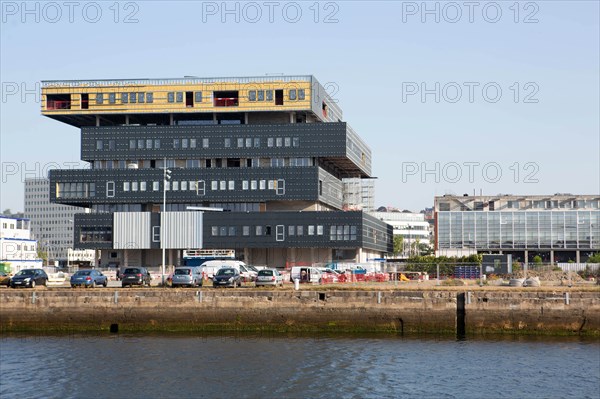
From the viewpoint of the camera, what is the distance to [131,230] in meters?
135

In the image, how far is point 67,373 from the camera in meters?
43.9

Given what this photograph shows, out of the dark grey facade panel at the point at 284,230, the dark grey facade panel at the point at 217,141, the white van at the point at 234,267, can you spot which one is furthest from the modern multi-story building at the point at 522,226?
the white van at the point at 234,267

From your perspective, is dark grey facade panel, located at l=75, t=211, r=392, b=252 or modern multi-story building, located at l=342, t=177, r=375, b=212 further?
modern multi-story building, located at l=342, t=177, r=375, b=212

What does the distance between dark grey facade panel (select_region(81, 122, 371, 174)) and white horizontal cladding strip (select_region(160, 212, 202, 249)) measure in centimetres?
951

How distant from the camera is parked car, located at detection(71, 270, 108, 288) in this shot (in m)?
72.5

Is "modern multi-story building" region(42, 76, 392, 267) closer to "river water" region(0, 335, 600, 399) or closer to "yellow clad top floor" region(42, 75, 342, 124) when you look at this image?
"yellow clad top floor" region(42, 75, 342, 124)

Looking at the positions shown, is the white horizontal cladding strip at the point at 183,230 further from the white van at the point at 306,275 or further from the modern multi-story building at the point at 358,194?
the white van at the point at 306,275

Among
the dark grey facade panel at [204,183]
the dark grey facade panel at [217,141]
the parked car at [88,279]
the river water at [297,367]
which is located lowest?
the river water at [297,367]

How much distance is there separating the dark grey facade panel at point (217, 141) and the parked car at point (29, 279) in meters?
62.4

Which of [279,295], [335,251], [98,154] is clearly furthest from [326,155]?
[279,295]

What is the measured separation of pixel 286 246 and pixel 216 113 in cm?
2445

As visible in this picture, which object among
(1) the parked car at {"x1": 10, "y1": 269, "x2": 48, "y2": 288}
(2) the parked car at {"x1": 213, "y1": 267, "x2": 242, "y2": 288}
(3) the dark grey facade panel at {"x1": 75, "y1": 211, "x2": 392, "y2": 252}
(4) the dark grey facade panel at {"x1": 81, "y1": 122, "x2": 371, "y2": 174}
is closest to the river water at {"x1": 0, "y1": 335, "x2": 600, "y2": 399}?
(2) the parked car at {"x1": 213, "y1": 267, "x2": 242, "y2": 288}

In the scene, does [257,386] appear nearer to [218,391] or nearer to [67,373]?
[218,391]

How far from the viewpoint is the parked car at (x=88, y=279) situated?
72500 mm
